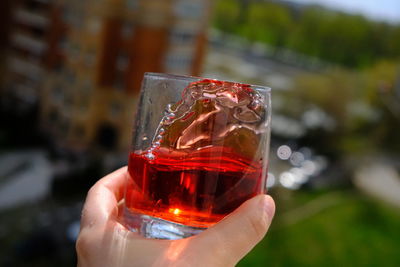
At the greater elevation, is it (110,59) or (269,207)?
(269,207)

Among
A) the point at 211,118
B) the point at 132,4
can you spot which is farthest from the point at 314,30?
the point at 211,118

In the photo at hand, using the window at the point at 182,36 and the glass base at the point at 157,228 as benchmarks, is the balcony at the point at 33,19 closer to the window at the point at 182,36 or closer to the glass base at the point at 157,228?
the window at the point at 182,36

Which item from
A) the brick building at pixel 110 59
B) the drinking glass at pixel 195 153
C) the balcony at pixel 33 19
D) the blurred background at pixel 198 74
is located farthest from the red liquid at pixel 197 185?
the balcony at pixel 33 19

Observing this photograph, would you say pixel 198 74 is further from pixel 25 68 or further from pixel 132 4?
pixel 25 68

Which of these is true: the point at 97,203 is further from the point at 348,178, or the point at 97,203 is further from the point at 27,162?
the point at 348,178

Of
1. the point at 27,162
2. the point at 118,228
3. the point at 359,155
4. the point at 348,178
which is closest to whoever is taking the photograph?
the point at 118,228

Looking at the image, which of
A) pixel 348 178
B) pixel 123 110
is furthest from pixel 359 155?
pixel 123 110
